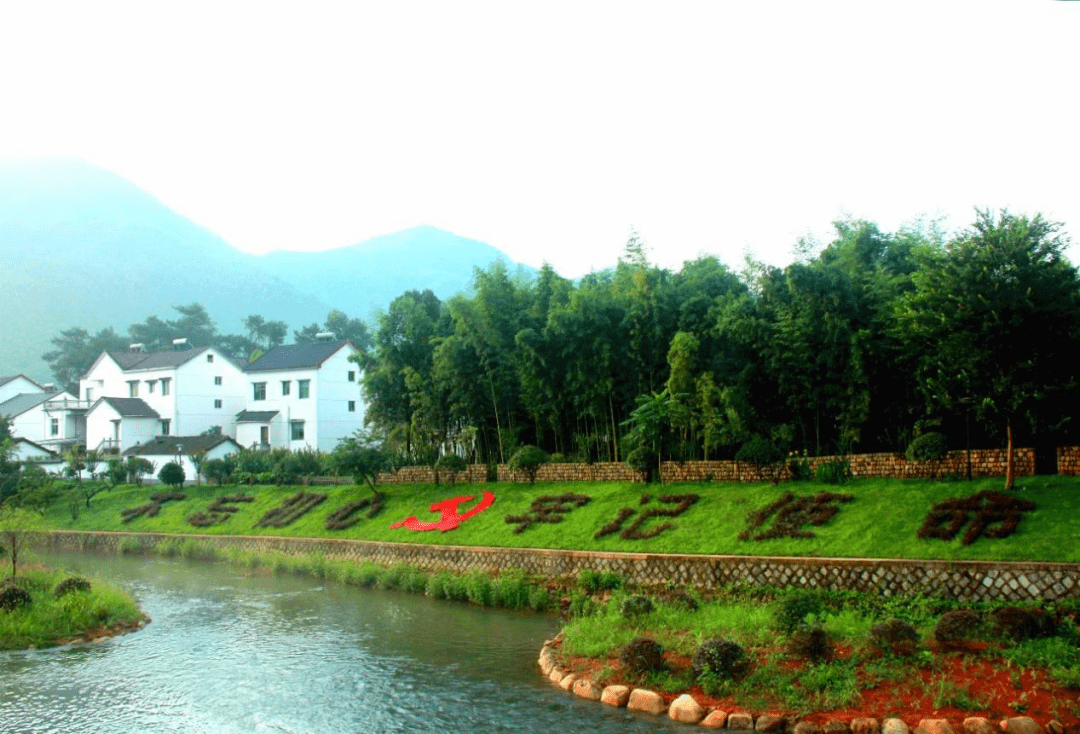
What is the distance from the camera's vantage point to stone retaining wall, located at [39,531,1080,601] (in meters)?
14.3

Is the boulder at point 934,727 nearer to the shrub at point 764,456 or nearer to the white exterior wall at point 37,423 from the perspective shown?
the shrub at point 764,456

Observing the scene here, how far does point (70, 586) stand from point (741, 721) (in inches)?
573

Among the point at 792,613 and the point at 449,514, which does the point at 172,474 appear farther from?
the point at 792,613

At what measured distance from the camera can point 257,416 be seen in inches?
2110

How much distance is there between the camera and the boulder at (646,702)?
1120cm

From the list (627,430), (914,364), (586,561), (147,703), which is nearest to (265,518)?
(627,430)

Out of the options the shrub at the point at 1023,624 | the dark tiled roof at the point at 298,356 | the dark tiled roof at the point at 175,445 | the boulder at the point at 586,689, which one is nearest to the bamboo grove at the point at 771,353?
the shrub at the point at 1023,624

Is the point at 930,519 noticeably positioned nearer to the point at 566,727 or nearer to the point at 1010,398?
the point at 1010,398

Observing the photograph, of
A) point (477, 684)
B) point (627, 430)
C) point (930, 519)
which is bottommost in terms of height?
point (477, 684)

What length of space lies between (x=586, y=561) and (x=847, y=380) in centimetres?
832

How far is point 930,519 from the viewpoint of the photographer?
17188 millimetres

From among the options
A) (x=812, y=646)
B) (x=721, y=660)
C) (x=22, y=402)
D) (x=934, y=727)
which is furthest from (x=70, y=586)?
(x=22, y=402)

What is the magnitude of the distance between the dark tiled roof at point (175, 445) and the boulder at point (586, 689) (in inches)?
1493

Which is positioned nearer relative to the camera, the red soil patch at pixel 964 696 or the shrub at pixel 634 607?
the red soil patch at pixel 964 696
